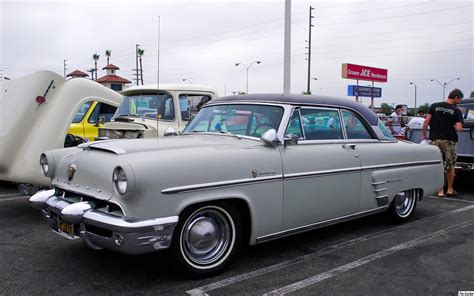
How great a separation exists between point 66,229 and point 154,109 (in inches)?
177

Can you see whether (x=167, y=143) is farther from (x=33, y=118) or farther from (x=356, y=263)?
(x=33, y=118)

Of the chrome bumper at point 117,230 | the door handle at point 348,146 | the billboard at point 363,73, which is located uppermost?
the billboard at point 363,73

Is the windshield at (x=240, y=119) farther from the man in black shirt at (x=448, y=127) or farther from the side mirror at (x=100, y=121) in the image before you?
the side mirror at (x=100, y=121)

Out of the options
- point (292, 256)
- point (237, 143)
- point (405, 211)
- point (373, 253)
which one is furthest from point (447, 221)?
point (237, 143)

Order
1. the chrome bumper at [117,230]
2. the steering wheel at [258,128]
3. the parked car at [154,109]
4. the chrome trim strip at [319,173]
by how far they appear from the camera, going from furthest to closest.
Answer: the parked car at [154,109] → the steering wheel at [258,128] → the chrome trim strip at [319,173] → the chrome bumper at [117,230]

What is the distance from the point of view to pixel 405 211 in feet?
19.0

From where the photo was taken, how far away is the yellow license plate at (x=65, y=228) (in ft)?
12.0

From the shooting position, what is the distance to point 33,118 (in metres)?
6.13

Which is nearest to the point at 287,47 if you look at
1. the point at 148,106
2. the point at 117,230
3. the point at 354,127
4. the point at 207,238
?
the point at 148,106

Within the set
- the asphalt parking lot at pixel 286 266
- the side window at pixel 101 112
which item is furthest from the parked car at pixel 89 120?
the asphalt parking lot at pixel 286 266

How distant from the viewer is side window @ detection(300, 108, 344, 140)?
463 centimetres

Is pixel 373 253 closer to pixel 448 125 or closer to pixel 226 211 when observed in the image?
pixel 226 211

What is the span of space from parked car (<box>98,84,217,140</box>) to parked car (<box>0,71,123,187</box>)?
44.3 inches

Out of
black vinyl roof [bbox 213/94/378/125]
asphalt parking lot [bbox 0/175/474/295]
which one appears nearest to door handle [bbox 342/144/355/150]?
black vinyl roof [bbox 213/94/378/125]
